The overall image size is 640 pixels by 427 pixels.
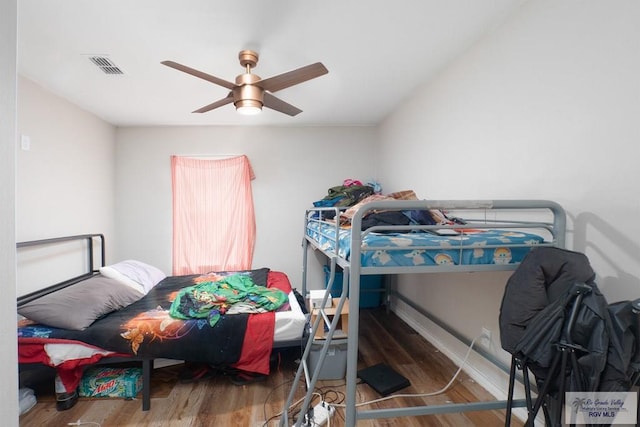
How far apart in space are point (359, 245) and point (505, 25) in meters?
1.64

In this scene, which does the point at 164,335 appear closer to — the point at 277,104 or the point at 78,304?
the point at 78,304

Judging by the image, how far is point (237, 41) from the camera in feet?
6.03

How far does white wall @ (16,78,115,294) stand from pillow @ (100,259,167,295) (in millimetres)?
559

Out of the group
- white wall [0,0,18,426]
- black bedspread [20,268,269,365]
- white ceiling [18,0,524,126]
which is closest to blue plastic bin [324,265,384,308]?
black bedspread [20,268,269,365]

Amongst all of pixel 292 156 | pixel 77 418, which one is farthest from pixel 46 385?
pixel 292 156

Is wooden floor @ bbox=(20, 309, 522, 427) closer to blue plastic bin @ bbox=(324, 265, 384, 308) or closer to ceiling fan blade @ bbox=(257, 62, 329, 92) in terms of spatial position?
blue plastic bin @ bbox=(324, 265, 384, 308)

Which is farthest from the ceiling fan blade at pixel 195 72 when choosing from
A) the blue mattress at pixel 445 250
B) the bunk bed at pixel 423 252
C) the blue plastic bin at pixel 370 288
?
the blue plastic bin at pixel 370 288

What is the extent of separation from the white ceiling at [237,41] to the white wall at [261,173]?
2.80 feet

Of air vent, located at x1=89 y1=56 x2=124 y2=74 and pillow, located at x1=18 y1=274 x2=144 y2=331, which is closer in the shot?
pillow, located at x1=18 y1=274 x2=144 y2=331

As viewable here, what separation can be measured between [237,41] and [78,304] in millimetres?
2070

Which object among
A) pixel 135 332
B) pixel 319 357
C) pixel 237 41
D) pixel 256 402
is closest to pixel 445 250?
pixel 319 357

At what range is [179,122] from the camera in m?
3.42

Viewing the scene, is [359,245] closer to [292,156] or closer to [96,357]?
[96,357]

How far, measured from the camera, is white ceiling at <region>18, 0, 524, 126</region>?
5.12ft
